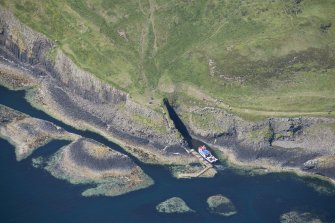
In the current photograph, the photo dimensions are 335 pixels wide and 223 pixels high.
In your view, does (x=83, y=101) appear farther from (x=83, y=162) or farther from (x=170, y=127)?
(x=83, y=162)

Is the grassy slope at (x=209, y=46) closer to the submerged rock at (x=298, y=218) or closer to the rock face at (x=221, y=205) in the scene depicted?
the rock face at (x=221, y=205)

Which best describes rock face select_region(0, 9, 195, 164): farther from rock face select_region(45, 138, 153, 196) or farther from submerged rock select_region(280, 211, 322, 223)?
submerged rock select_region(280, 211, 322, 223)

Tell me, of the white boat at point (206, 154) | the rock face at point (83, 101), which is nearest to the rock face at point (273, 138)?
the white boat at point (206, 154)

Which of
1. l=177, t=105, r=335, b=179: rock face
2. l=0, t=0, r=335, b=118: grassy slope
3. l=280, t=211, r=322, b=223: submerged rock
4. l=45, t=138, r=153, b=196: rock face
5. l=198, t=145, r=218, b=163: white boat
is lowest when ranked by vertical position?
l=280, t=211, r=322, b=223: submerged rock

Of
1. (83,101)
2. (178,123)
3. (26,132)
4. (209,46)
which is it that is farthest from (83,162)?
(209,46)

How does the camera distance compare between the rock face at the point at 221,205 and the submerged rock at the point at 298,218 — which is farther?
the rock face at the point at 221,205

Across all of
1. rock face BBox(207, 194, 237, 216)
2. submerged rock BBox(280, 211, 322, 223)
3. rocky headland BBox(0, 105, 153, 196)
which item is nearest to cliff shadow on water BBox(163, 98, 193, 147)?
rocky headland BBox(0, 105, 153, 196)

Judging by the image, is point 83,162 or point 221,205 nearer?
point 221,205
